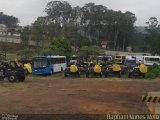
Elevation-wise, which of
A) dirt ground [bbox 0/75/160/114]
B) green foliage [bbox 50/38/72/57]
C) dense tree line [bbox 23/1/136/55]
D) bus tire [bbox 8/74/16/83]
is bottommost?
bus tire [bbox 8/74/16/83]

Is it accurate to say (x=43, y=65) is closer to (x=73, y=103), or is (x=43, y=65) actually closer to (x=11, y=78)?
(x=11, y=78)

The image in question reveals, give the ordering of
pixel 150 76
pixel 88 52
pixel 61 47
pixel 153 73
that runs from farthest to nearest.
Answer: pixel 88 52
pixel 61 47
pixel 153 73
pixel 150 76

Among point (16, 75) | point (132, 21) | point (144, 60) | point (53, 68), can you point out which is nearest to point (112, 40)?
point (132, 21)

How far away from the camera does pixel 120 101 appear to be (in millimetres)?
21969

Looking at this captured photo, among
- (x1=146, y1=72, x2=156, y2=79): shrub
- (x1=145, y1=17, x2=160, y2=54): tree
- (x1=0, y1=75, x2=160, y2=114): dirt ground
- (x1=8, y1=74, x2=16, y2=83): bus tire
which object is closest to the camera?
(x1=0, y1=75, x2=160, y2=114): dirt ground

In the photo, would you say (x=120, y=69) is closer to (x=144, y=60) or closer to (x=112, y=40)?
(x=144, y=60)

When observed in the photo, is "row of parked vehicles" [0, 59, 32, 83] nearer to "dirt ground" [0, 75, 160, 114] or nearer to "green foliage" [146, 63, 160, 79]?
"dirt ground" [0, 75, 160, 114]

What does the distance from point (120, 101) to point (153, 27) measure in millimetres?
100939

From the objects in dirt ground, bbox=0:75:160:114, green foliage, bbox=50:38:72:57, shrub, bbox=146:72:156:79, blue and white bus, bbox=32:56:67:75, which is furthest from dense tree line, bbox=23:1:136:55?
dirt ground, bbox=0:75:160:114

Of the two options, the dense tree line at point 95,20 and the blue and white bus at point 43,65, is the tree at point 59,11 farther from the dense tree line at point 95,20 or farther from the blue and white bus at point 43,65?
the blue and white bus at point 43,65

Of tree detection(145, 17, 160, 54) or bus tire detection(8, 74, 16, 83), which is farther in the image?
tree detection(145, 17, 160, 54)

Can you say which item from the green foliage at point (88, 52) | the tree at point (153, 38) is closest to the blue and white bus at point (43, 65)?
the green foliage at point (88, 52)

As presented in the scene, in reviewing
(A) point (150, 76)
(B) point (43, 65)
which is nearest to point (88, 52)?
(B) point (43, 65)

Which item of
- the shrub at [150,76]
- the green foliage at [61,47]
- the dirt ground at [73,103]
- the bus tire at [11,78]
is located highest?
the green foliage at [61,47]
